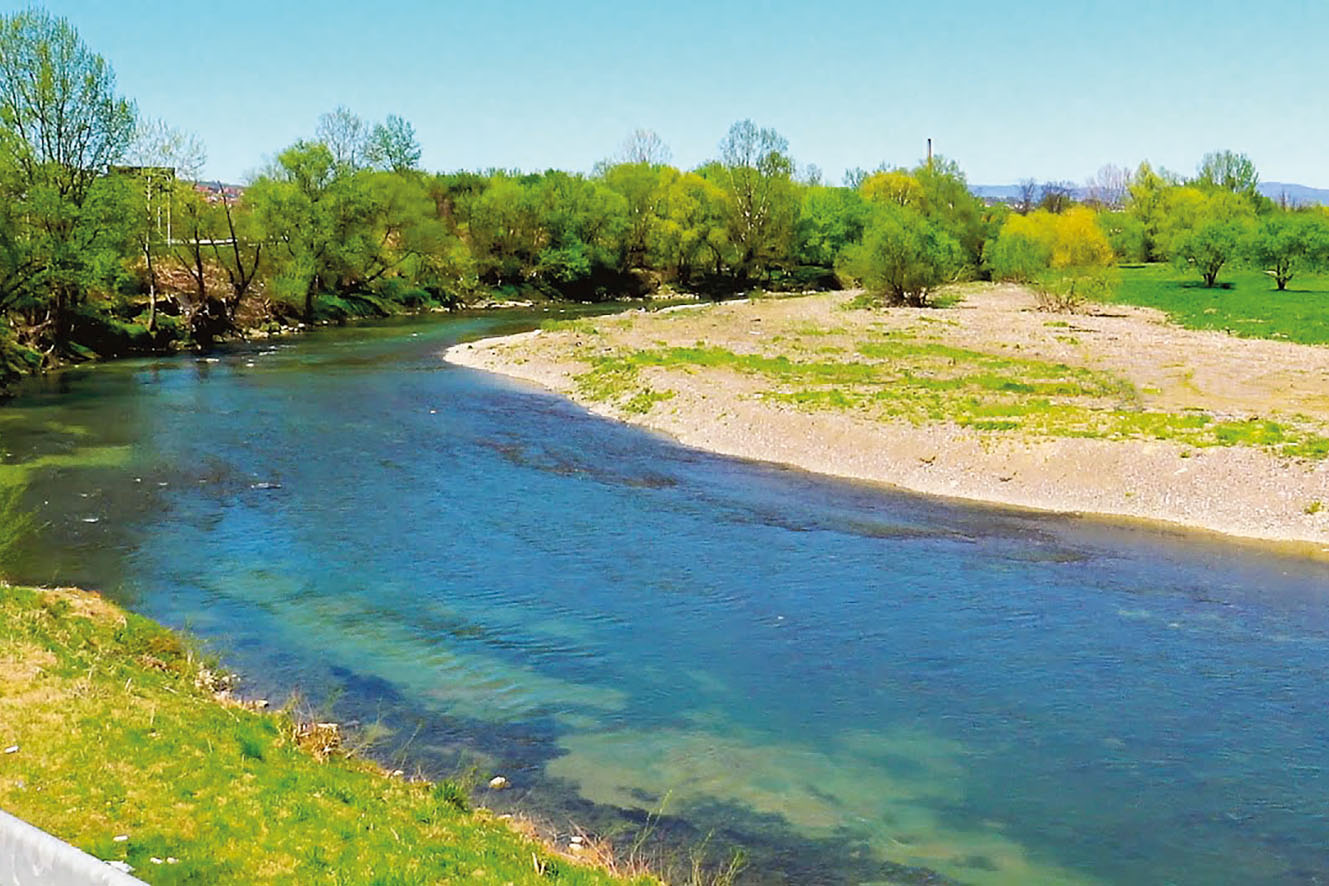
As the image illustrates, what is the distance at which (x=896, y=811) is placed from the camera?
15.3 metres

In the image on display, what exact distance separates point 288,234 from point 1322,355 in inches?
2484

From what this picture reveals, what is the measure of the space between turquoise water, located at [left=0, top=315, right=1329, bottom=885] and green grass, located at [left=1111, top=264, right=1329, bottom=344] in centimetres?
4387

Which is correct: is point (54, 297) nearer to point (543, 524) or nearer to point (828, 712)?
point (543, 524)

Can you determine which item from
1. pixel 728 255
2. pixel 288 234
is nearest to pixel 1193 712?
pixel 288 234

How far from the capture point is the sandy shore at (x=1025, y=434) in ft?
103

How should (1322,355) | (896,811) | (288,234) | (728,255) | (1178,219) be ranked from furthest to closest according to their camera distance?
(1178,219) < (728,255) < (288,234) < (1322,355) < (896,811)

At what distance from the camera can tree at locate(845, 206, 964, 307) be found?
87.1 metres

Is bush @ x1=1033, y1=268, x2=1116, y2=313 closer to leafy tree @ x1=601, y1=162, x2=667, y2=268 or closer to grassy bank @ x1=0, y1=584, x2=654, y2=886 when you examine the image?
leafy tree @ x1=601, y1=162, x2=667, y2=268

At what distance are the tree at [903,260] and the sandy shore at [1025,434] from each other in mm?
12705

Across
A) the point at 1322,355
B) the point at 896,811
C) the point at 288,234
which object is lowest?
the point at 896,811

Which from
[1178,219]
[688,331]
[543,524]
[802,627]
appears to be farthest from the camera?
[1178,219]

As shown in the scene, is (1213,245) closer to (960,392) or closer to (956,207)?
(956,207)

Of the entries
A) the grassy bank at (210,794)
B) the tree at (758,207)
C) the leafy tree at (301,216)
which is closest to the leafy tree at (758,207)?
the tree at (758,207)

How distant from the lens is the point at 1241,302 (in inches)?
3388
